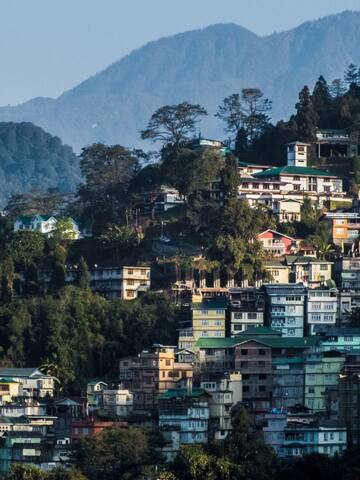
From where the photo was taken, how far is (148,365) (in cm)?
6075

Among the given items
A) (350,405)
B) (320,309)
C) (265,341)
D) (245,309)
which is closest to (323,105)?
(320,309)

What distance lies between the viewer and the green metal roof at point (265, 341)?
6122cm

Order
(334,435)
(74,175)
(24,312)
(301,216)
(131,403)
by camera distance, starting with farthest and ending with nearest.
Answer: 1. (74,175)
2. (301,216)
3. (24,312)
4. (131,403)
5. (334,435)

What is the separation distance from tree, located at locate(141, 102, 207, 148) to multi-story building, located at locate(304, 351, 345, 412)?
20.8 metres

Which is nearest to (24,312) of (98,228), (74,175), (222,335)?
(222,335)

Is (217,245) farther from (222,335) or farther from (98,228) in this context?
(98,228)

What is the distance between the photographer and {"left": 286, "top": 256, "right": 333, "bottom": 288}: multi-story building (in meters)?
67.8

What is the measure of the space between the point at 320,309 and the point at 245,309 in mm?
2495

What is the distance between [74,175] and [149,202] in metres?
72.6

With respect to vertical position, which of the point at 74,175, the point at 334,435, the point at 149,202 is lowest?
the point at 334,435

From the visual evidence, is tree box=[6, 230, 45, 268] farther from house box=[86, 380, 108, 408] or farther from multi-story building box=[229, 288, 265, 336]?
house box=[86, 380, 108, 408]

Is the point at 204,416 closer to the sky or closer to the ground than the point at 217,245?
closer to the ground

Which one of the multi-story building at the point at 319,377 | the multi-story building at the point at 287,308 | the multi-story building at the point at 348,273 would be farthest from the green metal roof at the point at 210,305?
the multi-story building at the point at 319,377

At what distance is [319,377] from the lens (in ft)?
196
